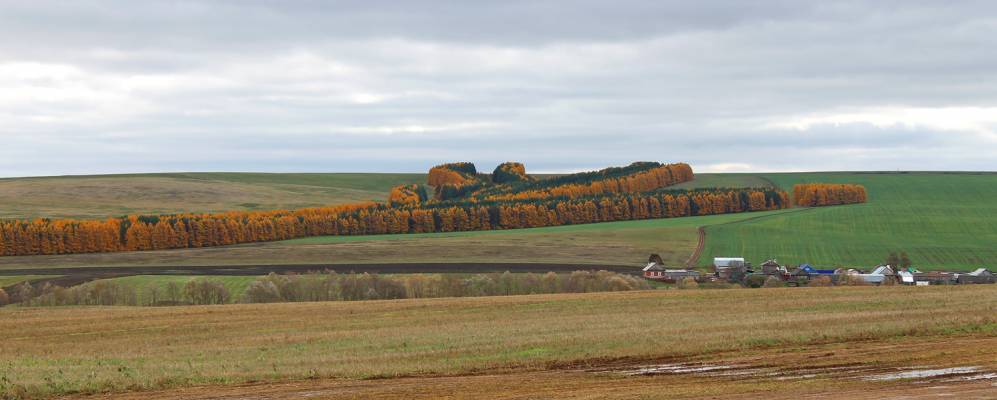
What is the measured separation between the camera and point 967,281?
84250 millimetres

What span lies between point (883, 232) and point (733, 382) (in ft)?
364

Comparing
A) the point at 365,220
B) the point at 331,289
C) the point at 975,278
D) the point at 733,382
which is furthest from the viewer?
the point at 365,220

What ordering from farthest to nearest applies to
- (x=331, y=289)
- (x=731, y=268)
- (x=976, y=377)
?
(x=731, y=268)
(x=331, y=289)
(x=976, y=377)

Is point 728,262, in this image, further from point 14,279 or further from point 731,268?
point 14,279

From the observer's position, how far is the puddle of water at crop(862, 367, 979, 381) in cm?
2238

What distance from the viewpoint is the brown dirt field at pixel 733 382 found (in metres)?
21.0

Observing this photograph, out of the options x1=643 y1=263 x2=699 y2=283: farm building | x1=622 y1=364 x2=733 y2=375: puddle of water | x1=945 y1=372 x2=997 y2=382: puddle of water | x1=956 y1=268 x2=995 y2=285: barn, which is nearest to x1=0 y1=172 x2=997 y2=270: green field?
x1=956 y1=268 x2=995 y2=285: barn

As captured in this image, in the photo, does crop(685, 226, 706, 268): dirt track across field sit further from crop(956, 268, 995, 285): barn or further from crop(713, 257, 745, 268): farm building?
crop(956, 268, 995, 285): barn

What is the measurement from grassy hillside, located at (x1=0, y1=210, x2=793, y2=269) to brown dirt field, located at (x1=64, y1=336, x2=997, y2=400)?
71232mm

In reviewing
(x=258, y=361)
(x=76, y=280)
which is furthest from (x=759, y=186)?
A: (x=258, y=361)

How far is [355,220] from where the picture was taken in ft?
486

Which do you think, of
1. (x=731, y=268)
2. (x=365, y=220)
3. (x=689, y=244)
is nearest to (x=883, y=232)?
(x=689, y=244)

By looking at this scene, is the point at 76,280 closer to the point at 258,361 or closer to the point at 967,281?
the point at 258,361

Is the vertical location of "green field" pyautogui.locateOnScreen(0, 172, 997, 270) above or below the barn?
above
